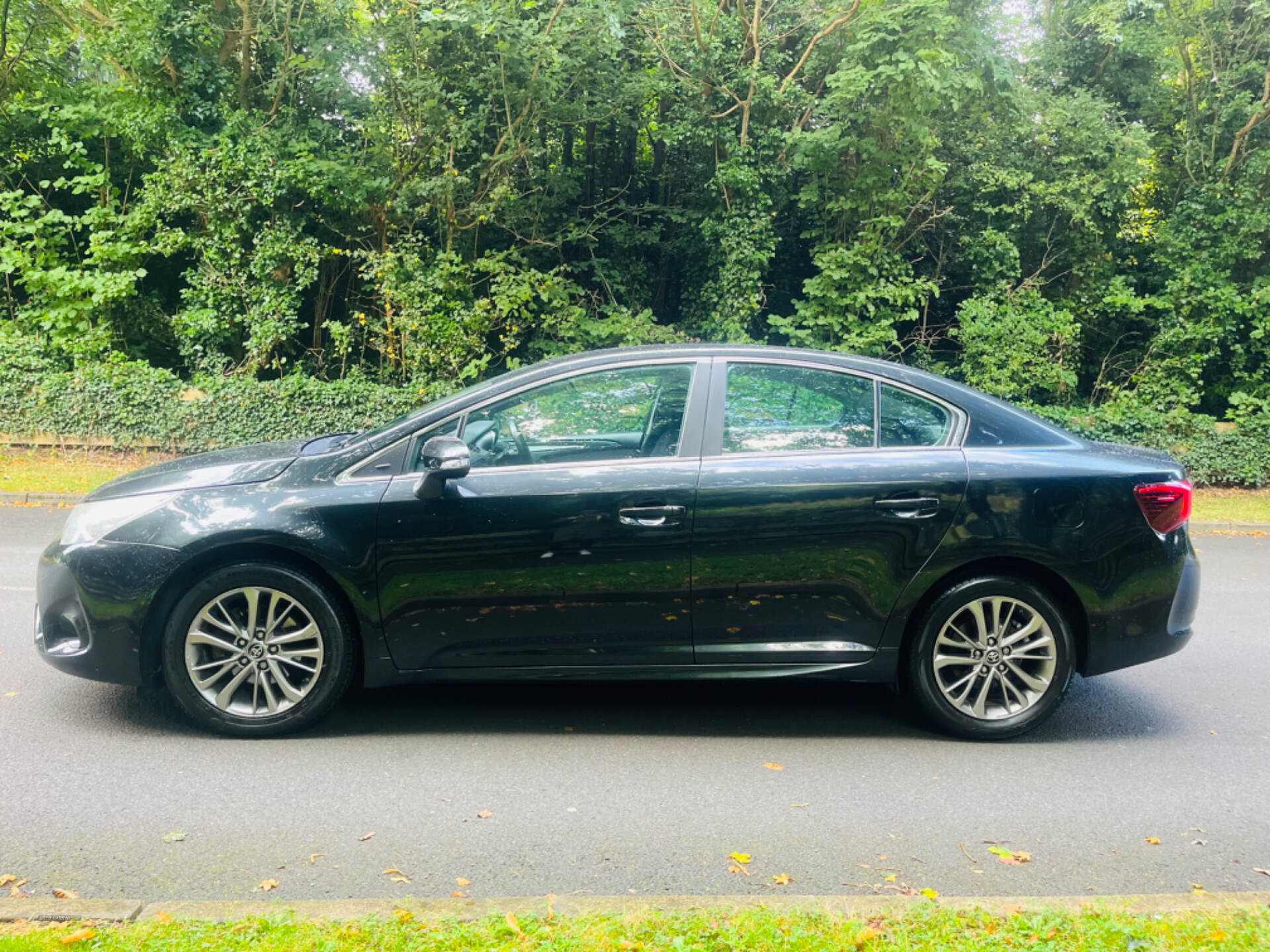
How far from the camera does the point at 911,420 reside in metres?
4.85

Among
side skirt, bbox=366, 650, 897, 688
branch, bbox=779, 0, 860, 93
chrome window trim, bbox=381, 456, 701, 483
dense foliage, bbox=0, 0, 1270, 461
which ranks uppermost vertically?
branch, bbox=779, 0, 860, 93

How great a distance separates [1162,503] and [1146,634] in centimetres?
59

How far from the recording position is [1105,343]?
18562mm

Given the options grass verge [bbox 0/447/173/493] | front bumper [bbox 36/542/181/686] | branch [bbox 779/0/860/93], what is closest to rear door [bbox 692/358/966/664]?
front bumper [bbox 36/542/181/686]

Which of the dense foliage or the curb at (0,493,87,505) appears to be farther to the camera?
the dense foliage

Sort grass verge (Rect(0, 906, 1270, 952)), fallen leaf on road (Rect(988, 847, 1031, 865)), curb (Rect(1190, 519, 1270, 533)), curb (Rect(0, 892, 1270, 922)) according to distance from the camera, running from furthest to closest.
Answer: curb (Rect(1190, 519, 1270, 533)) → fallen leaf on road (Rect(988, 847, 1031, 865)) → curb (Rect(0, 892, 1270, 922)) → grass verge (Rect(0, 906, 1270, 952))

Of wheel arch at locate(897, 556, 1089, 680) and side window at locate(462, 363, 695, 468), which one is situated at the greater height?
side window at locate(462, 363, 695, 468)

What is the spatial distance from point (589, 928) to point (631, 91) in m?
16.3

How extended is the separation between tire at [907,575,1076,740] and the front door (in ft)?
3.63

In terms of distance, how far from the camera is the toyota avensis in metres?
4.53

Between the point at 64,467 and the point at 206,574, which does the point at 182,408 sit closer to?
the point at 64,467

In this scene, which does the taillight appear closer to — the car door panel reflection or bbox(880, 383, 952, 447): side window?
bbox(880, 383, 952, 447): side window

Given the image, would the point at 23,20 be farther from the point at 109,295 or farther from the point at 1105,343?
the point at 1105,343

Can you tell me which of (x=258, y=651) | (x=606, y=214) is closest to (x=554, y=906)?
(x=258, y=651)
